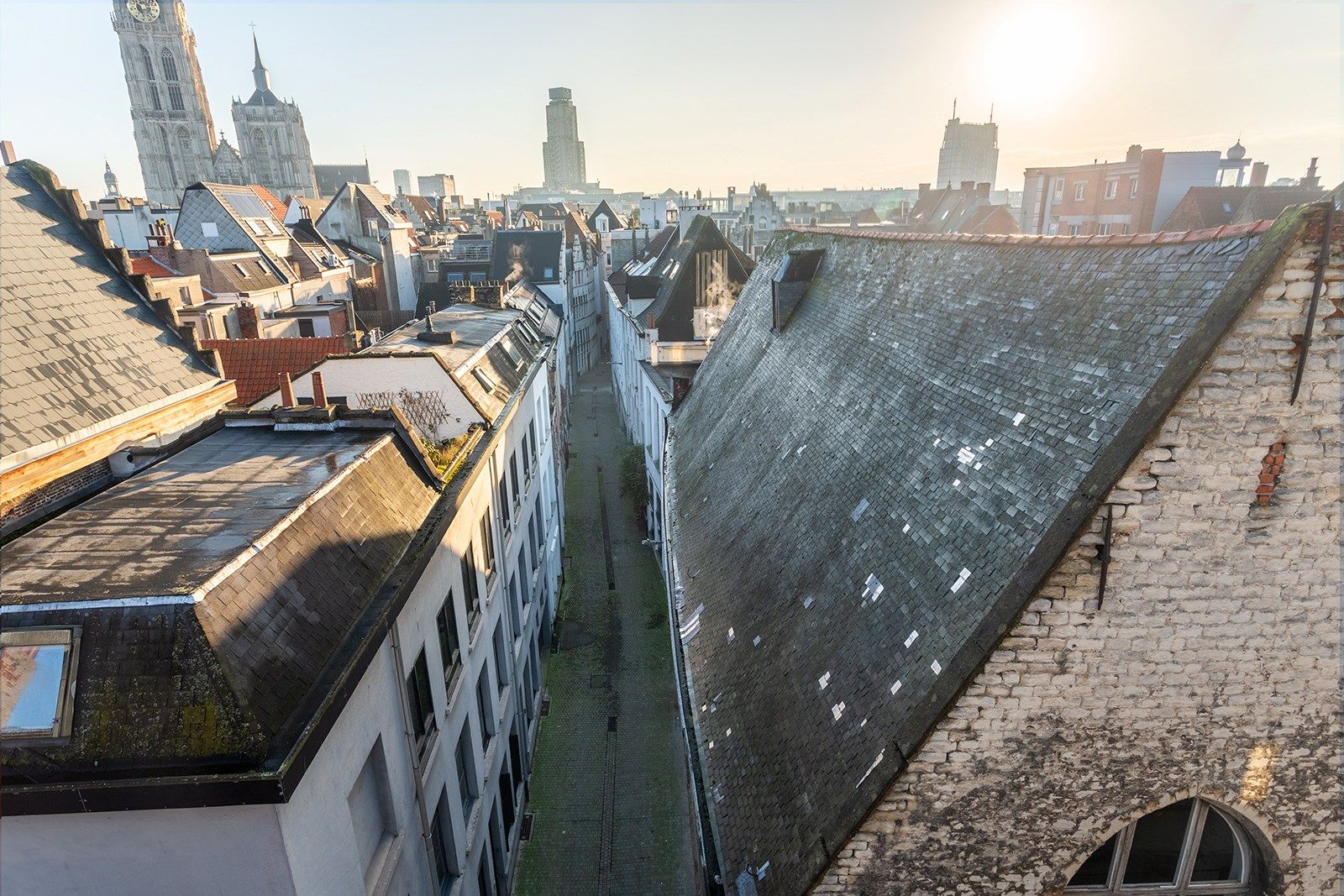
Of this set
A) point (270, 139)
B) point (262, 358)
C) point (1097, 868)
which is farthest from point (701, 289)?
point (270, 139)

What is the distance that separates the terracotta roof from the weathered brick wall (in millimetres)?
21599

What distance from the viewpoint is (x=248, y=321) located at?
28.0 m

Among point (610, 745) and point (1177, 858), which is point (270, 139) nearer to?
point (610, 745)

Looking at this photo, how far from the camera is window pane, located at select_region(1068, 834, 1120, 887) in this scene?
897 cm

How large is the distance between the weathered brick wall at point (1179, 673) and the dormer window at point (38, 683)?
787 cm

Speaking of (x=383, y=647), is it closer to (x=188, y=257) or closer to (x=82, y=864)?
(x=82, y=864)

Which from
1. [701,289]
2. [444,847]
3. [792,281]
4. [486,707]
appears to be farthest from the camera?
[701,289]

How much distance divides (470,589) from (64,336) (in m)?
8.92

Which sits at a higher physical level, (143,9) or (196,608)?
(143,9)

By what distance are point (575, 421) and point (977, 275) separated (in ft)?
135

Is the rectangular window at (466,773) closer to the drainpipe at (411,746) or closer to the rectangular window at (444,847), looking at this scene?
the rectangular window at (444,847)

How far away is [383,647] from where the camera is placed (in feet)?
30.5

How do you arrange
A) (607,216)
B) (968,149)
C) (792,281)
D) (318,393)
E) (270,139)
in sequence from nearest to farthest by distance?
(318,393) < (792,281) < (607,216) < (270,139) < (968,149)

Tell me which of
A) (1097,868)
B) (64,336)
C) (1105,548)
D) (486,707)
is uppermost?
(64,336)
